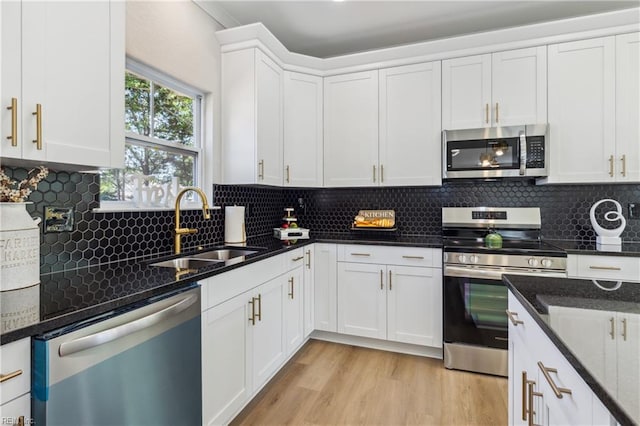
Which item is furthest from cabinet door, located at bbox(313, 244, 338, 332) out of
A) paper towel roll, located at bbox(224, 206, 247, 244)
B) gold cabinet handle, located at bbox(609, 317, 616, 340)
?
gold cabinet handle, located at bbox(609, 317, 616, 340)

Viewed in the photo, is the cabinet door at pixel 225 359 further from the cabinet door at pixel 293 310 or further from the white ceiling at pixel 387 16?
the white ceiling at pixel 387 16

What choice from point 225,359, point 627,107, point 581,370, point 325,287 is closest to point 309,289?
point 325,287

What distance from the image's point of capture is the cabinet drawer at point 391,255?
8.48 feet

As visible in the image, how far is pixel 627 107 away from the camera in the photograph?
2.39m

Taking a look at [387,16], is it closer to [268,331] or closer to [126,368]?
[268,331]

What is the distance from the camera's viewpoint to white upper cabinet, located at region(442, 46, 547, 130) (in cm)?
255

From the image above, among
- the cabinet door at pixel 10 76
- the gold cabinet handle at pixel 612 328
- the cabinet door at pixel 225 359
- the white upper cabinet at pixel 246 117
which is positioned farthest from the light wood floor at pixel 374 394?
the cabinet door at pixel 10 76

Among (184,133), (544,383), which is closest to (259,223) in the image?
(184,133)

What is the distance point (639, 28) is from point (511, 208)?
1507 mm

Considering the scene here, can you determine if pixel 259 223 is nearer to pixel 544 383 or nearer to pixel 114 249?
pixel 114 249

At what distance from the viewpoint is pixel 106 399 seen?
3.42 ft

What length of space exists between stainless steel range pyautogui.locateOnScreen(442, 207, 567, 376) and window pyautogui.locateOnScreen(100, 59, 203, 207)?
2044 millimetres

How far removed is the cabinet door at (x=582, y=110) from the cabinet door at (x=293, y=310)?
2111 millimetres

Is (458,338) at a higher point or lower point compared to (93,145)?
lower
